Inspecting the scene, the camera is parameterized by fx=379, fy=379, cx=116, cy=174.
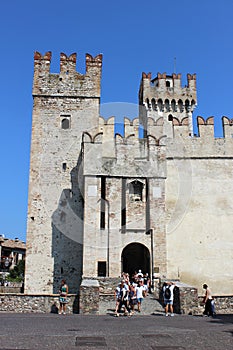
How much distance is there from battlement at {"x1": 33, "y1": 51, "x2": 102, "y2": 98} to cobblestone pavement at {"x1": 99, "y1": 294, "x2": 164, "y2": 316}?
14751 mm

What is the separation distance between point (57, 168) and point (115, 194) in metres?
5.28

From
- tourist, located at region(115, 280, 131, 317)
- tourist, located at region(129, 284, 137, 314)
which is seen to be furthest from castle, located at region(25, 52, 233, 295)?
tourist, located at region(115, 280, 131, 317)

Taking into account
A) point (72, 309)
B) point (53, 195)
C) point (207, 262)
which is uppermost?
point (53, 195)

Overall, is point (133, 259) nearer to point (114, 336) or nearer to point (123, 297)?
point (123, 297)

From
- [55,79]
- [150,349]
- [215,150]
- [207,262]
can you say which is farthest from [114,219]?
[150,349]

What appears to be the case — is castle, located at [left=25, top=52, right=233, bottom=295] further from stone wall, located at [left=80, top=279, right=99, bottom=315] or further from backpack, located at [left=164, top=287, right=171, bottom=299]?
backpack, located at [left=164, top=287, right=171, bottom=299]

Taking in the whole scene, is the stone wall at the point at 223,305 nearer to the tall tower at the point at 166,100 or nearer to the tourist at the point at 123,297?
the tourist at the point at 123,297

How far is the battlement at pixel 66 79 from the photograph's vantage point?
86.3 feet

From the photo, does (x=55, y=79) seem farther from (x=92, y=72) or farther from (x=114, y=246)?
(x=114, y=246)

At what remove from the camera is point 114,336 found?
28.6 feet

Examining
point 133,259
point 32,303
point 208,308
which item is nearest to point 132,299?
point 208,308

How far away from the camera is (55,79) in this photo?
87.0ft

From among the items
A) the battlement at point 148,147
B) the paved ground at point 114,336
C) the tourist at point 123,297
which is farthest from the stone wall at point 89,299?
the battlement at point 148,147

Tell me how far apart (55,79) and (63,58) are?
1745 mm
